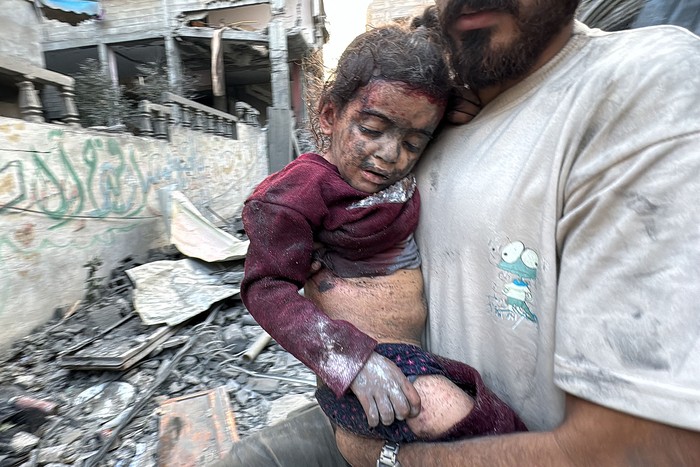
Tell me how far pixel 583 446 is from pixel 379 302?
24.0 inches

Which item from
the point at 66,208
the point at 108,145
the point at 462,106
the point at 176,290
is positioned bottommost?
the point at 176,290

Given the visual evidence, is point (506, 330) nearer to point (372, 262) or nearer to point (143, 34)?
point (372, 262)

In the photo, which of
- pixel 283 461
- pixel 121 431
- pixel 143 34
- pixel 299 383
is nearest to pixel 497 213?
pixel 283 461

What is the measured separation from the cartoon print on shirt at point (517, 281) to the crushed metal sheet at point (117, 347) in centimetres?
376

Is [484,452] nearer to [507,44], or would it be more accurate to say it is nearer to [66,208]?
[507,44]

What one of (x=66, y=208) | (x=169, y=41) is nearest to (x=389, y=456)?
(x=66, y=208)

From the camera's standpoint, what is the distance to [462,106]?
1.27 meters

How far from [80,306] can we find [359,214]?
497cm

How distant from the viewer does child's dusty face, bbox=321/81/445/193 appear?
1.22 meters

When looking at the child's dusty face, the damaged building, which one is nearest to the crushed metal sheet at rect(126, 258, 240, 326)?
the damaged building

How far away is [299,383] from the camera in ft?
11.6

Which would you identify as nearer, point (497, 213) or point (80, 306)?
point (497, 213)

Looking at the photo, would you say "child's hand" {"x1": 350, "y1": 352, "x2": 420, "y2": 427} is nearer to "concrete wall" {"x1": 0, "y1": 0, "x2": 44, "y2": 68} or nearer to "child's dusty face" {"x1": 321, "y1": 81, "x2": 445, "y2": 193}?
"child's dusty face" {"x1": 321, "y1": 81, "x2": 445, "y2": 193}

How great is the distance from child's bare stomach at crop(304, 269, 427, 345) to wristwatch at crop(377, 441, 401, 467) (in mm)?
290
